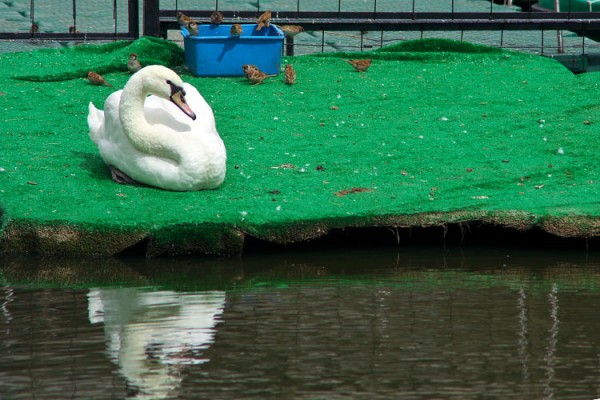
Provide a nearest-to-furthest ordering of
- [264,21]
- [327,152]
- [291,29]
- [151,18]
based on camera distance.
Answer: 1. [327,152]
2. [264,21]
3. [291,29]
4. [151,18]

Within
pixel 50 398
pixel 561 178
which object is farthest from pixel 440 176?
pixel 50 398

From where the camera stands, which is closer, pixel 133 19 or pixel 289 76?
pixel 289 76

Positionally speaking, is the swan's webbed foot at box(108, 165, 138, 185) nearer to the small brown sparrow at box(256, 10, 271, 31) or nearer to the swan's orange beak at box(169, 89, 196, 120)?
the swan's orange beak at box(169, 89, 196, 120)

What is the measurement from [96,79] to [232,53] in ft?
4.46

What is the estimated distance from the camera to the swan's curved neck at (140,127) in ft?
25.3

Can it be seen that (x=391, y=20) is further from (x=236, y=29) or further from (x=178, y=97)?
(x=178, y=97)

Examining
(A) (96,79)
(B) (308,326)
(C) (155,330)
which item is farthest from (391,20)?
(C) (155,330)

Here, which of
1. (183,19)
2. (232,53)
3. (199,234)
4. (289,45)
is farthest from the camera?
(289,45)

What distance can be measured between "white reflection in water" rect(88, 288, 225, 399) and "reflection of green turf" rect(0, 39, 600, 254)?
81cm

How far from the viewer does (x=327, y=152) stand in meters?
8.80

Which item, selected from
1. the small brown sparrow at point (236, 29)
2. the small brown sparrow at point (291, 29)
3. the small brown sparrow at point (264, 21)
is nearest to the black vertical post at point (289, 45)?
the small brown sparrow at point (291, 29)

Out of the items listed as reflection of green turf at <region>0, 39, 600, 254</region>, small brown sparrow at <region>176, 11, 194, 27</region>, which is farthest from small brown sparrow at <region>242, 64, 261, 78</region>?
small brown sparrow at <region>176, 11, 194, 27</region>

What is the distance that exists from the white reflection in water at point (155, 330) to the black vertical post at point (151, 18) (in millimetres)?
6388

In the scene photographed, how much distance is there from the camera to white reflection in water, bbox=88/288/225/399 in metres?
5.18
